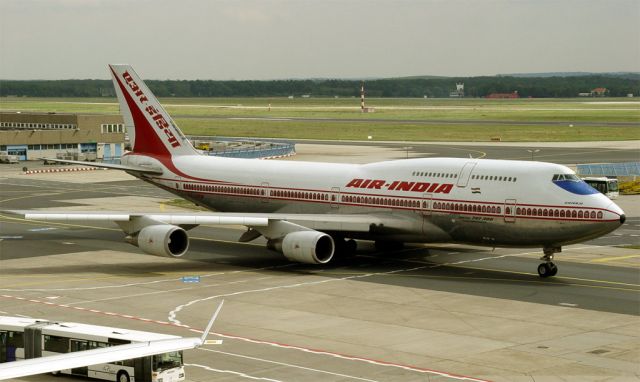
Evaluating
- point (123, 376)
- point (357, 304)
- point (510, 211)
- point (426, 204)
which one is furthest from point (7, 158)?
point (123, 376)

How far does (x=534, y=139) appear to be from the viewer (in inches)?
6255

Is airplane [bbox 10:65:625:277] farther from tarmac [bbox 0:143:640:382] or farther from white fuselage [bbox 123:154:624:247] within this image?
tarmac [bbox 0:143:640:382]

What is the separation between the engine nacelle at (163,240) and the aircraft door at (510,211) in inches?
632

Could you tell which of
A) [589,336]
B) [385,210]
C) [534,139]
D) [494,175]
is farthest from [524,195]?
[534,139]

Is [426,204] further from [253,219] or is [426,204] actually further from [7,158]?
[7,158]

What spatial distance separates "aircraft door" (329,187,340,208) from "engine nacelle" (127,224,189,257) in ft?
29.0

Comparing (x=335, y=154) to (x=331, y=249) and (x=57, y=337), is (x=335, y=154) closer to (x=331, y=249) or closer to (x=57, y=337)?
(x=331, y=249)

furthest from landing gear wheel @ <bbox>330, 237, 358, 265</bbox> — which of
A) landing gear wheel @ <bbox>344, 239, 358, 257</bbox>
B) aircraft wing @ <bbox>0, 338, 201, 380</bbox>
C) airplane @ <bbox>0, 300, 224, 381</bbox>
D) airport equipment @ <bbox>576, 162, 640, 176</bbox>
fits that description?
airport equipment @ <bbox>576, 162, 640, 176</bbox>

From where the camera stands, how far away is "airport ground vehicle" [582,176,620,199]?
85375 millimetres

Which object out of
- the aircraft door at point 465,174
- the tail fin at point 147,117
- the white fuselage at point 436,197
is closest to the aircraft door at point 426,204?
the white fuselage at point 436,197

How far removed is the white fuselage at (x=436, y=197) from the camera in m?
48.7

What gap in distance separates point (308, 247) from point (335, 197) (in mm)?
5756

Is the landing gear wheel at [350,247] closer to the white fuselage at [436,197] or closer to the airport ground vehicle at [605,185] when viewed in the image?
the white fuselage at [436,197]

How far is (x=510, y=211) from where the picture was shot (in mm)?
49594
